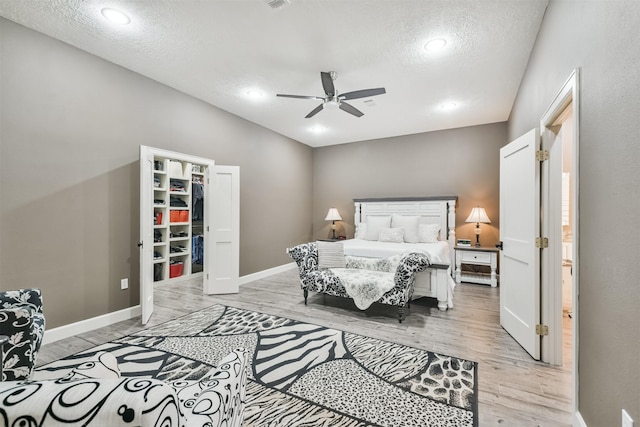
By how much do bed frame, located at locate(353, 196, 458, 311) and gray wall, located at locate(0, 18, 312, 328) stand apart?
3.71 m

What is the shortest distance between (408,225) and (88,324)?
4844 mm

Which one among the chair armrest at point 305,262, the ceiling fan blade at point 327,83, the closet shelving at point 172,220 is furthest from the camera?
the closet shelving at point 172,220

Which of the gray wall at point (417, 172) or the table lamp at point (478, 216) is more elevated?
the gray wall at point (417, 172)

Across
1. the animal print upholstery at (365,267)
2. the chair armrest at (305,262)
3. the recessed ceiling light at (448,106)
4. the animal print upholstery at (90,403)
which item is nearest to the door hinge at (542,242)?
the animal print upholstery at (365,267)

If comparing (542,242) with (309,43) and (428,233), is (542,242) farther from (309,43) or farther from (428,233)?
(309,43)

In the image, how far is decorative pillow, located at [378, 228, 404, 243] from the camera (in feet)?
16.4

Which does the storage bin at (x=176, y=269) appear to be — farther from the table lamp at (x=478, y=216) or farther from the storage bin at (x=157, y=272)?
the table lamp at (x=478, y=216)

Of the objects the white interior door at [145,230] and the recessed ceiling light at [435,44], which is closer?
the recessed ceiling light at [435,44]

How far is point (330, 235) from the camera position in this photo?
693 centimetres

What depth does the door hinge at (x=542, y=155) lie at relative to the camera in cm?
239

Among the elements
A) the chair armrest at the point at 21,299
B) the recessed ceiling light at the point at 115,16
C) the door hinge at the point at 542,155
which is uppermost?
the recessed ceiling light at the point at 115,16

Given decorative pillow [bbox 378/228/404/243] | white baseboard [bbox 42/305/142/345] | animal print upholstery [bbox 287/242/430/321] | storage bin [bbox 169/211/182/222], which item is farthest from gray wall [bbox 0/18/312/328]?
decorative pillow [bbox 378/228/404/243]

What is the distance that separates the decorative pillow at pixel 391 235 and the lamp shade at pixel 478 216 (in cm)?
130

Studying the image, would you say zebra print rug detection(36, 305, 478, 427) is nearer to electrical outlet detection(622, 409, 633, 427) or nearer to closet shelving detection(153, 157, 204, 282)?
electrical outlet detection(622, 409, 633, 427)
